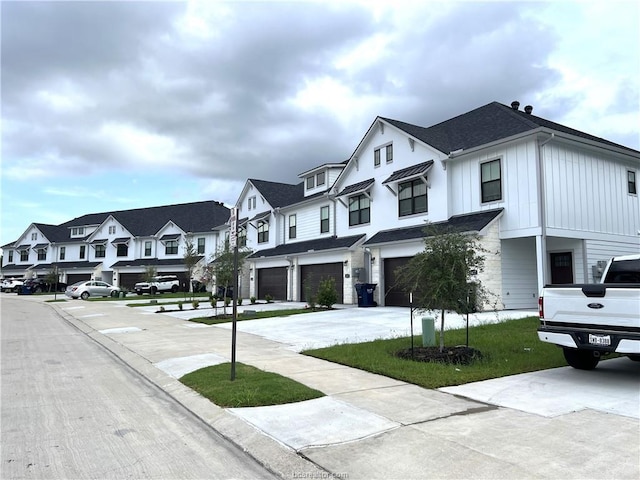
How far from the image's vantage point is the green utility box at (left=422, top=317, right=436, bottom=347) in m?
10.1

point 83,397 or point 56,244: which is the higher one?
point 56,244

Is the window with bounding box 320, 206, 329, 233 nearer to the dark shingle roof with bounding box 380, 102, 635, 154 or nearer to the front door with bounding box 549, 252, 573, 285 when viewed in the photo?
the dark shingle roof with bounding box 380, 102, 635, 154

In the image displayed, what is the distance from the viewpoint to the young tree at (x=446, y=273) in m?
9.13

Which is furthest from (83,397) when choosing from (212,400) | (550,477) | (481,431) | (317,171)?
(317,171)

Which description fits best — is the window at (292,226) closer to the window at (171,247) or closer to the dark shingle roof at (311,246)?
the dark shingle roof at (311,246)

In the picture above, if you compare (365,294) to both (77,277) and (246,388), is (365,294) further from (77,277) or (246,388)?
(77,277)

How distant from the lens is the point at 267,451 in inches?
191

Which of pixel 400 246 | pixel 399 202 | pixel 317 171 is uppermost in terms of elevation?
pixel 317 171

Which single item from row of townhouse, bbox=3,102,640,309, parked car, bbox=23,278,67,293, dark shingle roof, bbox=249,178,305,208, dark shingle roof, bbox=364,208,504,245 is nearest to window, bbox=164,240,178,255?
parked car, bbox=23,278,67,293

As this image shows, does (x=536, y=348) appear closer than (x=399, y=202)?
Yes

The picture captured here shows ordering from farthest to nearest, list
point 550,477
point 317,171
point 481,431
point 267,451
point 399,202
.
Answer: point 317,171
point 399,202
point 481,431
point 267,451
point 550,477

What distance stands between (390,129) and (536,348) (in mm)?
15591

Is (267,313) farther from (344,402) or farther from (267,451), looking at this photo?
(267,451)

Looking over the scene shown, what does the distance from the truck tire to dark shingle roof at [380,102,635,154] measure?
10817 mm
